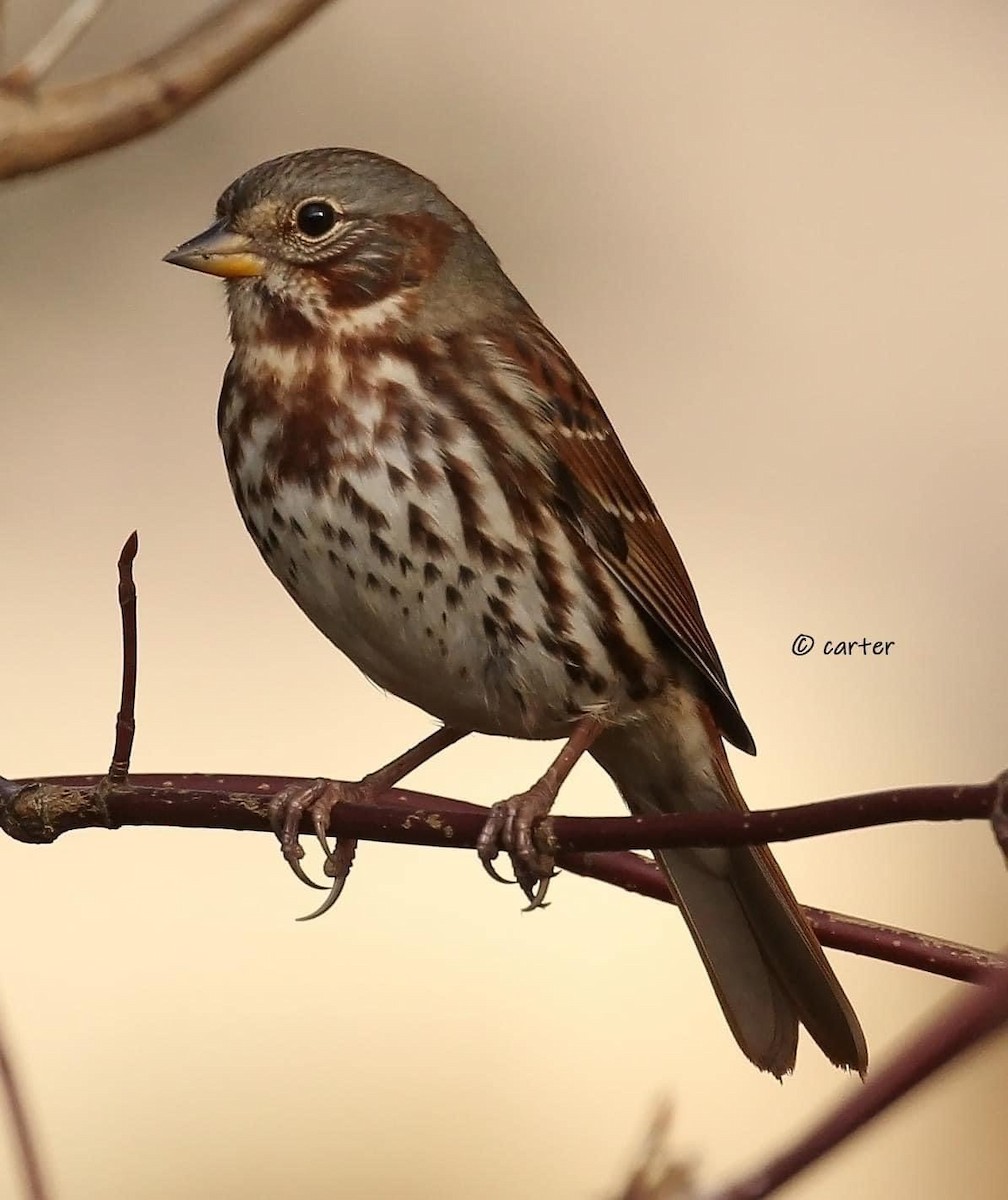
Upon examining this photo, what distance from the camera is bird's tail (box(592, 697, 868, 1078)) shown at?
1642mm

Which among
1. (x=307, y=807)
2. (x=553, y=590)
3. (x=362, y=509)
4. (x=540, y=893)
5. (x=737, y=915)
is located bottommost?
(x=737, y=915)

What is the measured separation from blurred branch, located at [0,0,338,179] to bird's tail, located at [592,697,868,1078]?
789mm

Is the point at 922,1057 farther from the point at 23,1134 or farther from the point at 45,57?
the point at 45,57

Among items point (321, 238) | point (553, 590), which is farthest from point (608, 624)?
point (321, 238)

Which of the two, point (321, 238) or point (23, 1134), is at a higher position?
point (321, 238)

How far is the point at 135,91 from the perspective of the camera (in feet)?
3.37

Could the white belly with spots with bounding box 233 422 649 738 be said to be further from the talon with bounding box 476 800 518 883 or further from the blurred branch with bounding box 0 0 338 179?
the blurred branch with bounding box 0 0 338 179

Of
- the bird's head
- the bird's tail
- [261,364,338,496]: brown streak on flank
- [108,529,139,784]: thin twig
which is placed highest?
the bird's head

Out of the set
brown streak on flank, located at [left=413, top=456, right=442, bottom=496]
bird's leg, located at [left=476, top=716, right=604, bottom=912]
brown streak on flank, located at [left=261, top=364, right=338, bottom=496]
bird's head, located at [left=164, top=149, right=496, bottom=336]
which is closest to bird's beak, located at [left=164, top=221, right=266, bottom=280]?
bird's head, located at [left=164, top=149, right=496, bottom=336]

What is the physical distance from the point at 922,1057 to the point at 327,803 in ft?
3.47

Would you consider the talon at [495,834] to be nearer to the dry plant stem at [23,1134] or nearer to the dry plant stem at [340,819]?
the dry plant stem at [340,819]

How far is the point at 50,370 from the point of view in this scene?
2.63m

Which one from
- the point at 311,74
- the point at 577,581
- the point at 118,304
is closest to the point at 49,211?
the point at 118,304

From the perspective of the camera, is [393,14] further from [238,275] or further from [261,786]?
[261,786]
